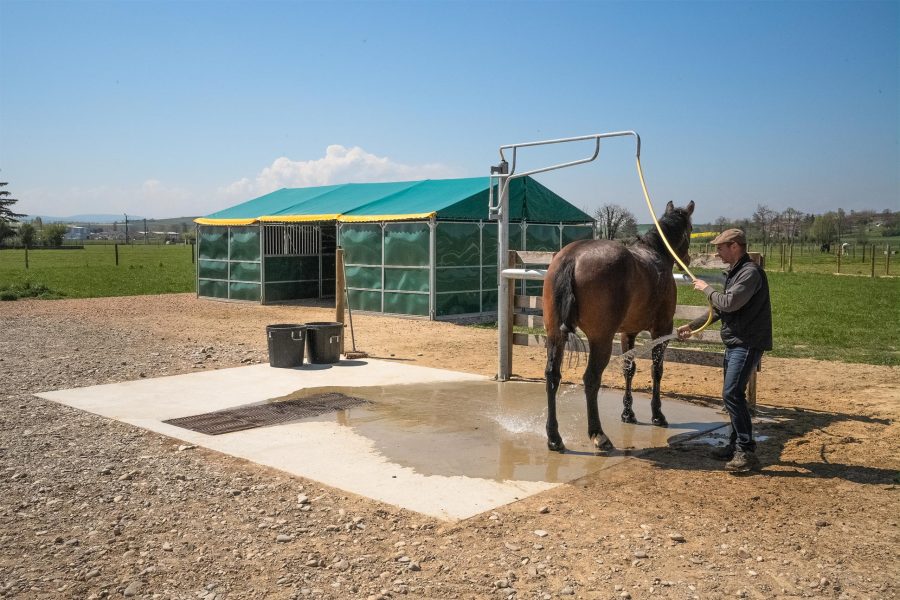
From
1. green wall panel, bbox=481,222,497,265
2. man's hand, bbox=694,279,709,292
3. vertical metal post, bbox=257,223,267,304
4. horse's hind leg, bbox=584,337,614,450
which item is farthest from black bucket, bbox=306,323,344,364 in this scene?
vertical metal post, bbox=257,223,267,304

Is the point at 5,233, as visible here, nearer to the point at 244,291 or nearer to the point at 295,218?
the point at 244,291

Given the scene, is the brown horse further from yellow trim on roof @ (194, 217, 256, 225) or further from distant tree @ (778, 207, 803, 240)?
distant tree @ (778, 207, 803, 240)

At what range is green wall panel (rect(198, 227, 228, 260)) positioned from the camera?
21703 mm

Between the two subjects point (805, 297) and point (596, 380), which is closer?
point (596, 380)

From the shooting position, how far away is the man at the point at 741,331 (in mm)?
5410

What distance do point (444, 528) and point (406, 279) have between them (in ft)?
42.7

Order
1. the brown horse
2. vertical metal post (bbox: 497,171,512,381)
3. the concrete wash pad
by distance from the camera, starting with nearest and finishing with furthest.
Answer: the concrete wash pad < the brown horse < vertical metal post (bbox: 497,171,512,381)

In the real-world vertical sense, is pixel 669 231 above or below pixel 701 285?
above

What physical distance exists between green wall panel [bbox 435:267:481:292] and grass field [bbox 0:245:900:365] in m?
6.79

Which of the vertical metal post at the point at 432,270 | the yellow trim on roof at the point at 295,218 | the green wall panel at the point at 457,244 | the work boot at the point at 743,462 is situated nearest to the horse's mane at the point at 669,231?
the work boot at the point at 743,462

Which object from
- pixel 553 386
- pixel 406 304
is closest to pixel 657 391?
pixel 553 386

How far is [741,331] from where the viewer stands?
18.1 feet

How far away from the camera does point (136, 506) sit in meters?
4.66

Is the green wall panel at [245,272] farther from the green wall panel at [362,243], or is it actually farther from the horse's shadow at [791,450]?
the horse's shadow at [791,450]
